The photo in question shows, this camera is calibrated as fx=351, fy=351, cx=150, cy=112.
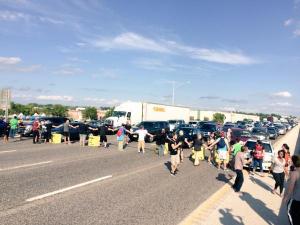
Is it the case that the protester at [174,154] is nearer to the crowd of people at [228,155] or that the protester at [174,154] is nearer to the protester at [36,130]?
the crowd of people at [228,155]

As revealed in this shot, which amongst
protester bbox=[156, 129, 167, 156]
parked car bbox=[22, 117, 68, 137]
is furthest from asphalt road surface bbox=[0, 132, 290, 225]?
parked car bbox=[22, 117, 68, 137]

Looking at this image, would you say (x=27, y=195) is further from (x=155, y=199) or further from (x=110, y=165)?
(x=110, y=165)

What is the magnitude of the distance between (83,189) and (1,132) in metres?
20.1

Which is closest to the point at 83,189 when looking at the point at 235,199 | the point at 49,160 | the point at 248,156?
the point at 235,199

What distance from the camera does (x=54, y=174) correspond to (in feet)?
41.7

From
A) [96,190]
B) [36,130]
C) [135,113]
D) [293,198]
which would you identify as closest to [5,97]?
[36,130]

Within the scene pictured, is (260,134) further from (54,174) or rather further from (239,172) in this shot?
(54,174)

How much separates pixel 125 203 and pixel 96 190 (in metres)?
1.59

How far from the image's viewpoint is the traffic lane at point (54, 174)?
31.6 feet

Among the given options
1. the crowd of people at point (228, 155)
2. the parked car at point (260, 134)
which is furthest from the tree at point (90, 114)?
the crowd of people at point (228, 155)

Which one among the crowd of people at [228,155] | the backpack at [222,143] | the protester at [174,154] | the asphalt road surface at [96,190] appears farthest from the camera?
the backpack at [222,143]

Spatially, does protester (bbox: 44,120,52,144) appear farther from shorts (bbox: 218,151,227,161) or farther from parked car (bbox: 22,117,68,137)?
shorts (bbox: 218,151,227,161)

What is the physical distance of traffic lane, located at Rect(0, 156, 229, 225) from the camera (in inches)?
304

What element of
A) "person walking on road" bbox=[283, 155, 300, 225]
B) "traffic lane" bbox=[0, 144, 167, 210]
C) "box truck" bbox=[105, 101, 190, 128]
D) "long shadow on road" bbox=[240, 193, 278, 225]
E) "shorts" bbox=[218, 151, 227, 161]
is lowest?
"long shadow on road" bbox=[240, 193, 278, 225]
